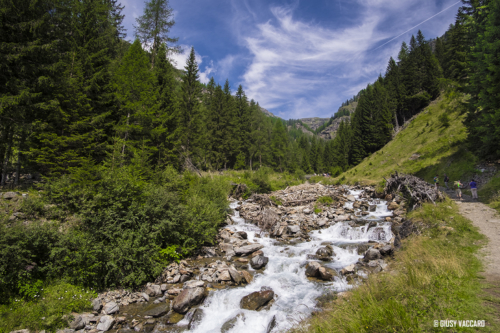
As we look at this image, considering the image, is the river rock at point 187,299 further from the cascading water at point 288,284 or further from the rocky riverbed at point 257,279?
the cascading water at point 288,284

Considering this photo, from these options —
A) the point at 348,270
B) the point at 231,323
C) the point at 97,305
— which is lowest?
the point at 231,323

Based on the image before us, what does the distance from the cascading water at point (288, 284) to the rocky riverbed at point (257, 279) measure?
36 millimetres

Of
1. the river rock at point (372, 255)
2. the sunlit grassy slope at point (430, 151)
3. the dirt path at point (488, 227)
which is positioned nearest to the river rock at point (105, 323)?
the river rock at point (372, 255)

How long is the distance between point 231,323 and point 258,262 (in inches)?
161

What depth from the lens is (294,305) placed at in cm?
801

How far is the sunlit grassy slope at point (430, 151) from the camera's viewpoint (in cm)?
2238

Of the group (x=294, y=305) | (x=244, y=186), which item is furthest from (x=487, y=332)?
(x=244, y=186)

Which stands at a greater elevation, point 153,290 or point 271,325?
point 153,290

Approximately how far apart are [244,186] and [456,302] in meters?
24.7

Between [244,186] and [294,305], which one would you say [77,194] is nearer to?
[294,305]

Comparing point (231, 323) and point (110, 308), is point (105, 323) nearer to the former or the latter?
point (110, 308)

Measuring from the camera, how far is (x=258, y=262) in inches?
447

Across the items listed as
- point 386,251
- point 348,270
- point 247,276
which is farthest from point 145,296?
point 386,251

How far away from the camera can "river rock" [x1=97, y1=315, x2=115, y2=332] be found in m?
7.20
